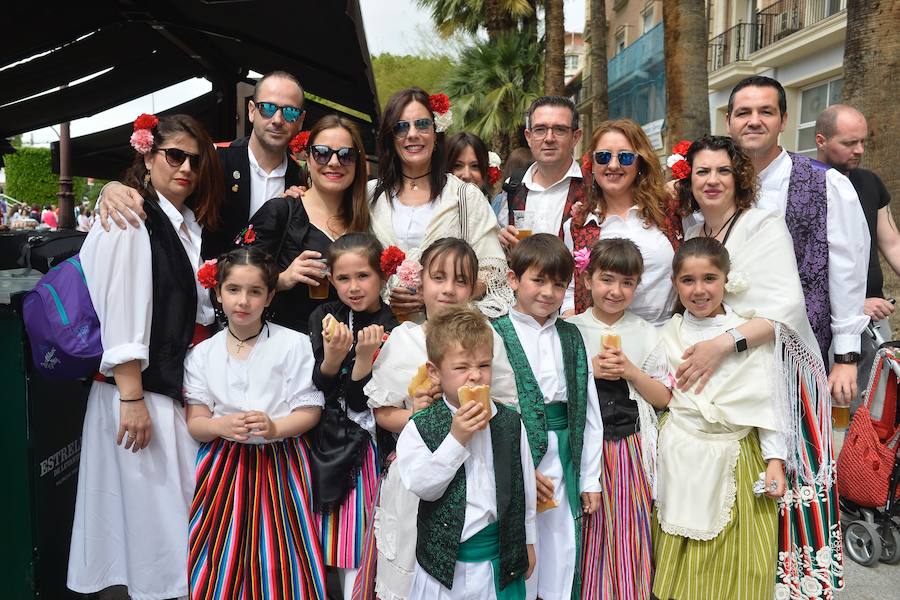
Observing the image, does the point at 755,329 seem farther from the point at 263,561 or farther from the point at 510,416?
the point at 263,561

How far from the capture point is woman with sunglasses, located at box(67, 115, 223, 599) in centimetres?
258

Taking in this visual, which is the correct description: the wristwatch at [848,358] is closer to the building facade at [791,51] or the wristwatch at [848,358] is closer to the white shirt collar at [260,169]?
the white shirt collar at [260,169]

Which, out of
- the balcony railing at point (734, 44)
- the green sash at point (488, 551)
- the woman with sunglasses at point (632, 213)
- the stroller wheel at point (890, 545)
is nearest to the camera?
the green sash at point (488, 551)

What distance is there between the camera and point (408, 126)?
321 cm

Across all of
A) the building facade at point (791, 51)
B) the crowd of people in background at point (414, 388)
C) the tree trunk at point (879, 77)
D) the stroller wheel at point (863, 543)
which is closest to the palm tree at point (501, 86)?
the building facade at point (791, 51)

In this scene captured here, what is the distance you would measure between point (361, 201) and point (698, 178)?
5.18 feet

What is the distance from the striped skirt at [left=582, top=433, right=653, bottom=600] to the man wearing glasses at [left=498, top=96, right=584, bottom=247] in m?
1.21

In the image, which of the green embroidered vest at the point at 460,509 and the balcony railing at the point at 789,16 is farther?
the balcony railing at the point at 789,16

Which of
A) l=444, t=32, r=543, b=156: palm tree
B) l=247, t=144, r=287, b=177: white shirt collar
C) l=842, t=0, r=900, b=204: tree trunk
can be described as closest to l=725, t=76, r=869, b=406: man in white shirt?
l=247, t=144, r=287, b=177: white shirt collar

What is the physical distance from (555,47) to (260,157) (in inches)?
466

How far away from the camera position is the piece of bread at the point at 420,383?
2346 mm

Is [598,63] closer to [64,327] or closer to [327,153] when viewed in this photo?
[327,153]

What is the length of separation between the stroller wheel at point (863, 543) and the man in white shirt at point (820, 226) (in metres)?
1.01

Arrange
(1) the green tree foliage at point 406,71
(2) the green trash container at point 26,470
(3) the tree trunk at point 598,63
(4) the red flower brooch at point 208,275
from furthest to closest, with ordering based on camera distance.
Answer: (1) the green tree foliage at point 406,71 < (3) the tree trunk at point 598,63 < (2) the green trash container at point 26,470 < (4) the red flower brooch at point 208,275
